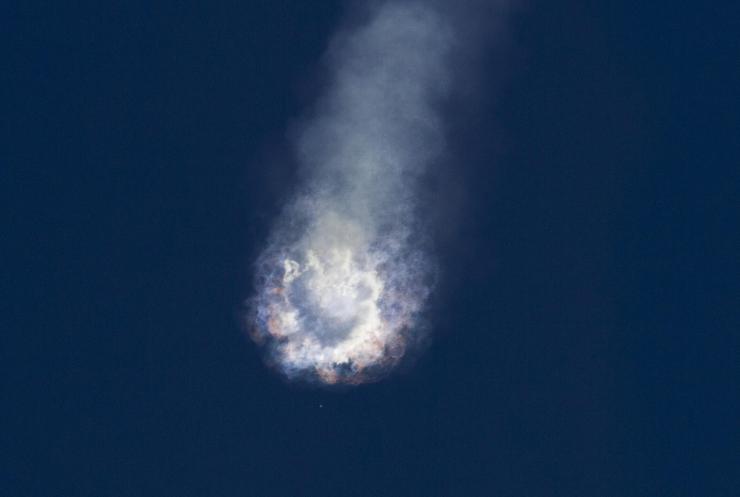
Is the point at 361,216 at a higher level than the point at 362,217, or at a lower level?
higher

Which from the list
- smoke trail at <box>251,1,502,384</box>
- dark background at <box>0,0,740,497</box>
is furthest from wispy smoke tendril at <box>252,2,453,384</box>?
dark background at <box>0,0,740,497</box>

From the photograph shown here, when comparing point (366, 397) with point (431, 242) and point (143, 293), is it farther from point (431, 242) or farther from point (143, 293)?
point (143, 293)

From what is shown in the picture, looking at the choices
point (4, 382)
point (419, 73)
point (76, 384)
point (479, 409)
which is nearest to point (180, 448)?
point (76, 384)

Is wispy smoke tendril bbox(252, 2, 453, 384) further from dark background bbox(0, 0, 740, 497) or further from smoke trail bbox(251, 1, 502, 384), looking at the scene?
dark background bbox(0, 0, 740, 497)

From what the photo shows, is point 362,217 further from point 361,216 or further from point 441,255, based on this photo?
point 441,255

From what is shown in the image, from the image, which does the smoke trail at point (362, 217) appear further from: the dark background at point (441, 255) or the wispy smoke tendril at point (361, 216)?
the dark background at point (441, 255)

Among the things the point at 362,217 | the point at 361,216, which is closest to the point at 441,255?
the point at 362,217
